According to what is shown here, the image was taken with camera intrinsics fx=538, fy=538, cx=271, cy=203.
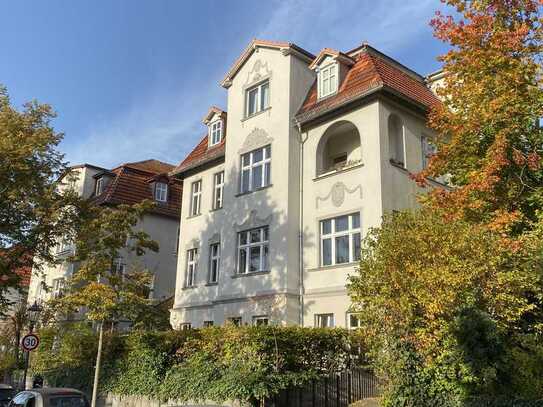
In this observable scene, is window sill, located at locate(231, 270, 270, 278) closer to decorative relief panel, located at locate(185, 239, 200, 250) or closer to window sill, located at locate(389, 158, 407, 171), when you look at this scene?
decorative relief panel, located at locate(185, 239, 200, 250)

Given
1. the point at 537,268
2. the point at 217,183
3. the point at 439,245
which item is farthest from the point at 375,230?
the point at 217,183

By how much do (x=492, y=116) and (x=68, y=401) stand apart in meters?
12.9

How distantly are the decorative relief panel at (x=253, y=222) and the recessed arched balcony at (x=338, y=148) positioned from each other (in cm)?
290

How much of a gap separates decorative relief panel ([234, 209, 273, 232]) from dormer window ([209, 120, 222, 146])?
21.8 ft

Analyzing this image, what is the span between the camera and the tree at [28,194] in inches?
840

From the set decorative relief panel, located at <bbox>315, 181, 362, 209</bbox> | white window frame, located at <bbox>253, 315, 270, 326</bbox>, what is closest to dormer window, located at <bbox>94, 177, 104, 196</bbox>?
white window frame, located at <bbox>253, 315, 270, 326</bbox>

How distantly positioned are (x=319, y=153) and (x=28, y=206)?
40.1 ft

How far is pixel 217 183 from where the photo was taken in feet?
90.5

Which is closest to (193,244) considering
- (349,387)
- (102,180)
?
Answer: (102,180)

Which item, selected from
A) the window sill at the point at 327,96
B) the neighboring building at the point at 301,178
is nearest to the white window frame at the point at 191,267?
the neighboring building at the point at 301,178

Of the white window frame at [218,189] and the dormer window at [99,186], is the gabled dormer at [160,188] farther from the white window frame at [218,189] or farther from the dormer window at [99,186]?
the white window frame at [218,189]

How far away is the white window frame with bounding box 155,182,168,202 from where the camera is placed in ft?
125

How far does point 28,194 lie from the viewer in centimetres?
2205

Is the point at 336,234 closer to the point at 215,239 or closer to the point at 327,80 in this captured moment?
the point at 327,80
